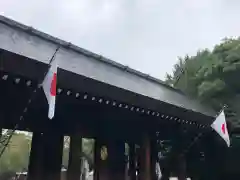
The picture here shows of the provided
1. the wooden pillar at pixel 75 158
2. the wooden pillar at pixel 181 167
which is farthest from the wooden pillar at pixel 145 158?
the wooden pillar at pixel 181 167

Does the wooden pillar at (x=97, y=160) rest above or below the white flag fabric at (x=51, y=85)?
below

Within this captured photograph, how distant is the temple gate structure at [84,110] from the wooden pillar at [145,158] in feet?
0.08

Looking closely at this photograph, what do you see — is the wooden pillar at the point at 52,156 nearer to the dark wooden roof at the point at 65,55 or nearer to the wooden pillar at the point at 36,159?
the wooden pillar at the point at 36,159

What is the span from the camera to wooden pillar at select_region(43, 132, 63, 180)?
21.8 ft

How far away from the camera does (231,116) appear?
32.3ft

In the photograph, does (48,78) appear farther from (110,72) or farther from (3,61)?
(110,72)

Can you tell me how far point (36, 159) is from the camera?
6.47 metres

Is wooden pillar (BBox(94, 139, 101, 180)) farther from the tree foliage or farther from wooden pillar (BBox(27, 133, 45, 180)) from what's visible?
the tree foliage

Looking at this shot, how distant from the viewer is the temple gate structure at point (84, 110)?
4.70m

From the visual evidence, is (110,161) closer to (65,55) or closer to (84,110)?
(84,110)

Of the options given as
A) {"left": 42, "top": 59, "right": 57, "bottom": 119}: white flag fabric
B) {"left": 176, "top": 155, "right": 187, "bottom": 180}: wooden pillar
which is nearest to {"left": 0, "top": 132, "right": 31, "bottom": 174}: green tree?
{"left": 176, "top": 155, "right": 187, "bottom": 180}: wooden pillar

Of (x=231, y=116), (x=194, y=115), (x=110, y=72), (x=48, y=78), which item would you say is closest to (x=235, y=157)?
(x=231, y=116)

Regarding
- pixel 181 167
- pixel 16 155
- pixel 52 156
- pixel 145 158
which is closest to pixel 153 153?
pixel 181 167

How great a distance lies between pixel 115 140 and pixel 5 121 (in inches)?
130
